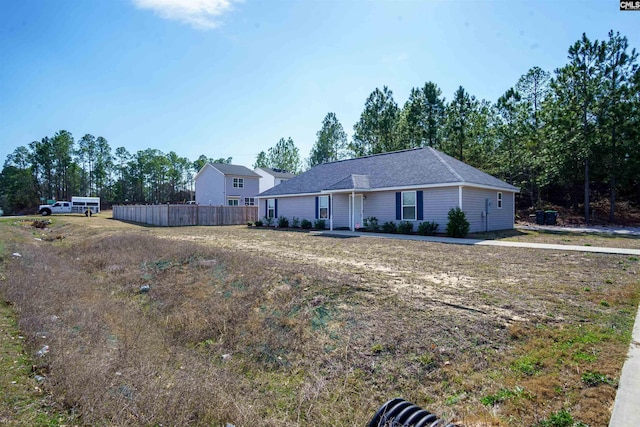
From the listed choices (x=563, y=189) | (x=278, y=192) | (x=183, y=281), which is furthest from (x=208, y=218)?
(x=563, y=189)

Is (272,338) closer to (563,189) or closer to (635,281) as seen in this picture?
(635,281)

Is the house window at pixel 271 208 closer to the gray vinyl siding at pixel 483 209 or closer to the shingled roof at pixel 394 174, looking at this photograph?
the shingled roof at pixel 394 174

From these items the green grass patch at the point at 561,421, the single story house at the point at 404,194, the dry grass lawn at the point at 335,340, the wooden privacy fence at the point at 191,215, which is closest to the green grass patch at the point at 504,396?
the dry grass lawn at the point at 335,340

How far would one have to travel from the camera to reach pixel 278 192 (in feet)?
84.2

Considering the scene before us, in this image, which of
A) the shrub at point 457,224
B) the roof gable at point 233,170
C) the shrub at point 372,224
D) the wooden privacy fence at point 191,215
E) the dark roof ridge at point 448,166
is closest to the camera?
the shrub at point 457,224

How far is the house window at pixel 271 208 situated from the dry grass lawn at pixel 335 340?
1698cm

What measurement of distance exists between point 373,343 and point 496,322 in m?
1.70

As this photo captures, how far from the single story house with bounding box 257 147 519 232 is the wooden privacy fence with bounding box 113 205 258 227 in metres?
7.39

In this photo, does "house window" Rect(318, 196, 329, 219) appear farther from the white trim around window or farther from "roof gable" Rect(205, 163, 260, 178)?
"roof gable" Rect(205, 163, 260, 178)

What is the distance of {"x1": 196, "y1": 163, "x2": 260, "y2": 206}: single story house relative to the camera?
39.6 meters

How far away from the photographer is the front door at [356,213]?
19859mm

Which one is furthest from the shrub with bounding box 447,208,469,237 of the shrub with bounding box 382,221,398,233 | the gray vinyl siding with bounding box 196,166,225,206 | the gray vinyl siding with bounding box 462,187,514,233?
the gray vinyl siding with bounding box 196,166,225,206

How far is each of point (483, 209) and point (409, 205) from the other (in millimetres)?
3765

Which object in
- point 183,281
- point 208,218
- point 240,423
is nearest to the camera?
point 240,423
